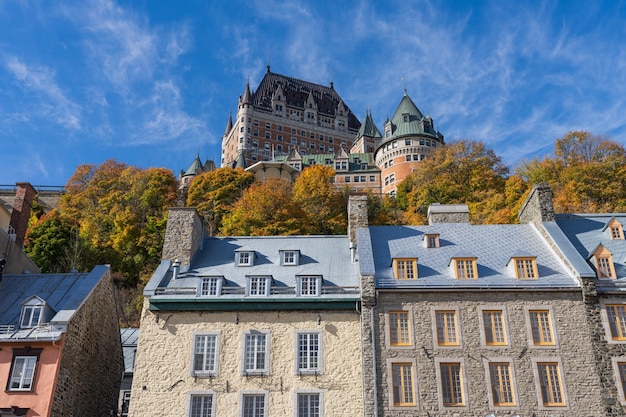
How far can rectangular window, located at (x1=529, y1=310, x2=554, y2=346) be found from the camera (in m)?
26.1

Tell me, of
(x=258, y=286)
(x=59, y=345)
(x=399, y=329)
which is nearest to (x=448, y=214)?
(x=399, y=329)

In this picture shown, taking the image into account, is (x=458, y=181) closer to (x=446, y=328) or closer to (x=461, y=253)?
(x=461, y=253)

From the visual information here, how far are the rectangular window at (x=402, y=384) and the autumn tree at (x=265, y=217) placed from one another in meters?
29.2

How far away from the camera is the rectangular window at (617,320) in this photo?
26.0m

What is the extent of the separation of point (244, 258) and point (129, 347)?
12.3 metres

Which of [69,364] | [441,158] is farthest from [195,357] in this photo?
[441,158]

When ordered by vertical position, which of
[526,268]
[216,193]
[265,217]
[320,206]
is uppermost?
[216,193]

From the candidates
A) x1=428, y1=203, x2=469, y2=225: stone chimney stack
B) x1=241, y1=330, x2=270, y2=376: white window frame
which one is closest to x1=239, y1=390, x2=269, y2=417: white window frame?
x1=241, y1=330, x2=270, y2=376: white window frame

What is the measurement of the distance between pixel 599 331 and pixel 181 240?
64.5 ft

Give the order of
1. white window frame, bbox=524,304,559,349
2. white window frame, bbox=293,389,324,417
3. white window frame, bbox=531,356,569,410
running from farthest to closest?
white window frame, bbox=524,304,559,349 → white window frame, bbox=293,389,324,417 → white window frame, bbox=531,356,569,410

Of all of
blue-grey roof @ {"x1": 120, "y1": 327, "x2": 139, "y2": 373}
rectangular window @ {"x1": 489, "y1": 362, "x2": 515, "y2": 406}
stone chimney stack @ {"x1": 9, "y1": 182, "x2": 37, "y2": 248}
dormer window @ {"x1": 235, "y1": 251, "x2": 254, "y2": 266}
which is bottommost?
rectangular window @ {"x1": 489, "y1": 362, "x2": 515, "y2": 406}

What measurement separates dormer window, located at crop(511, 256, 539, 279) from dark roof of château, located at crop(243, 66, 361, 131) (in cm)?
10441

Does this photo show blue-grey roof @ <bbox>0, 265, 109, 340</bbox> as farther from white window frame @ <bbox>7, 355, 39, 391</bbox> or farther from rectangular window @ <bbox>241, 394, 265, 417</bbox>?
rectangular window @ <bbox>241, 394, 265, 417</bbox>

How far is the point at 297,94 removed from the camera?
137 metres
